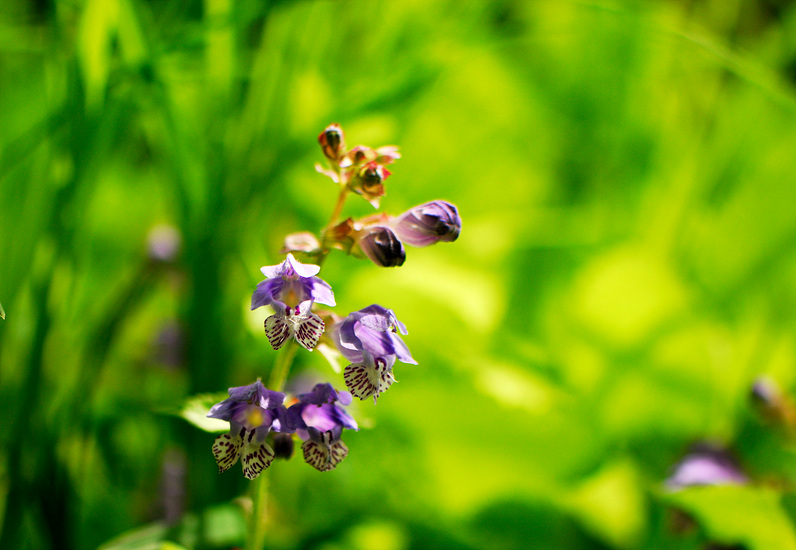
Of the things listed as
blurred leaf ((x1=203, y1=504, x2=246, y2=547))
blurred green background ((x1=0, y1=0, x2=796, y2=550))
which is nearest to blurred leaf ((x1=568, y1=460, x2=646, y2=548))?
blurred green background ((x1=0, y1=0, x2=796, y2=550))

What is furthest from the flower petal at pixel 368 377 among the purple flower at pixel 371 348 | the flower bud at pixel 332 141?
the flower bud at pixel 332 141

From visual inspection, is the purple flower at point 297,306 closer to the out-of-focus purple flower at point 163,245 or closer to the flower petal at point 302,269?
the flower petal at point 302,269

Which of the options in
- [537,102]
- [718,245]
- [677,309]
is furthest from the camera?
[537,102]

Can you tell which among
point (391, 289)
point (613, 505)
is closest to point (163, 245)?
point (391, 289)

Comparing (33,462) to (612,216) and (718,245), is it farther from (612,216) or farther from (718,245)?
(718,245)

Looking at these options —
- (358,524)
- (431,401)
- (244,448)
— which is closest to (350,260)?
(431,401)

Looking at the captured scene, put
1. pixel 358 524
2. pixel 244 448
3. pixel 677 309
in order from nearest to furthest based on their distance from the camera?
pixel 244 448
pixel 358 524
pixel 677 309

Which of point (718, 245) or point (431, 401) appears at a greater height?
point (718, 245)

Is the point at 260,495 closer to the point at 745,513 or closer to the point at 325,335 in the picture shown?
the point at 325,335
